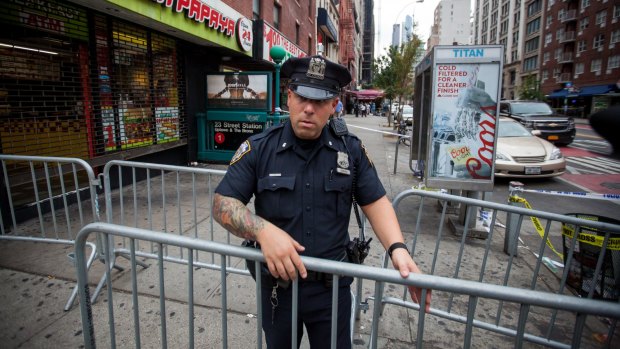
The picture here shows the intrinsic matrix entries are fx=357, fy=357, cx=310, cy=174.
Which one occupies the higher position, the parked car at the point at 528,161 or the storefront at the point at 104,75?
the storefront at the point at 104,75

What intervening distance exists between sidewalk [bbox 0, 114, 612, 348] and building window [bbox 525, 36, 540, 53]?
70.5 meters

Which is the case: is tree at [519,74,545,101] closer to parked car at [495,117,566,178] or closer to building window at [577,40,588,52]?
building window at [577,40,588,52]

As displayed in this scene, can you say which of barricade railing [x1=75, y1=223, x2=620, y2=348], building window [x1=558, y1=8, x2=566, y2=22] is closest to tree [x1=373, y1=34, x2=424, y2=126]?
barricade railing [x1=75, y1=223, x2=620, y2=348]

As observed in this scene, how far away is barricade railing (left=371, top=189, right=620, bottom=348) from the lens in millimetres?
2578

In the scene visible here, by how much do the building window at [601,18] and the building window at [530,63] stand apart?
15.5 metres

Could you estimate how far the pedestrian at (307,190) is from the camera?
1666 millimetres

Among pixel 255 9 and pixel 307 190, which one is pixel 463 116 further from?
pixel 255 9

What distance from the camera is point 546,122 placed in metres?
13.2

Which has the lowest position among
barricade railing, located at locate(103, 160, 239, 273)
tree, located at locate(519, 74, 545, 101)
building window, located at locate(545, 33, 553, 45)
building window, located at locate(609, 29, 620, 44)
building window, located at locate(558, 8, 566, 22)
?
barricade railing, located at locate(103, 160, 239, 273)

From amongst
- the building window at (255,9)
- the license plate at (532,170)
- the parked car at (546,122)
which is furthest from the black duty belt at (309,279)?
the parked car at (546,122)

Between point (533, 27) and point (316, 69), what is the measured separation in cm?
7410

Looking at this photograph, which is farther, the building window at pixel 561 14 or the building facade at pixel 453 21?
the building facade at pixel 453 21

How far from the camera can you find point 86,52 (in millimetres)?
5938

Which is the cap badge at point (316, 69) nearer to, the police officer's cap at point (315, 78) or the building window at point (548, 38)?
the police officer's cap at point (315, 78)
